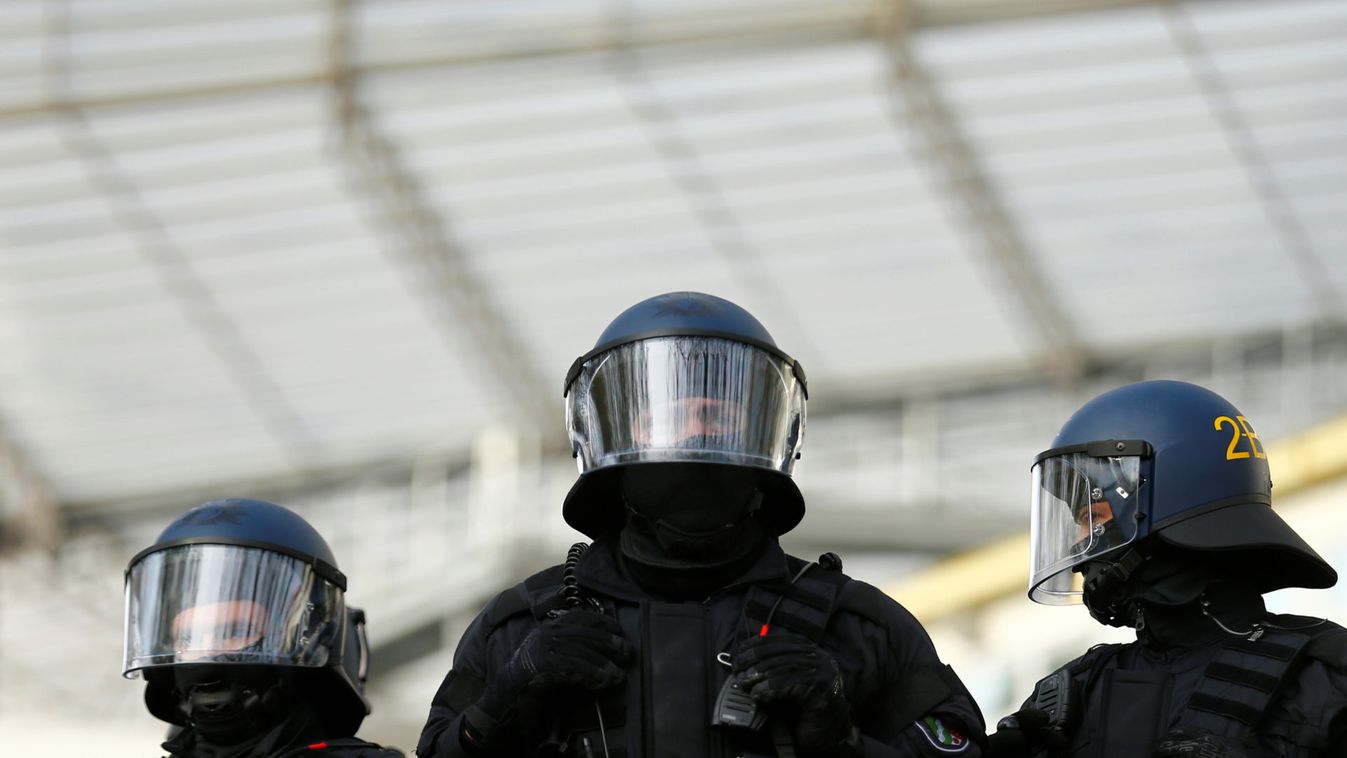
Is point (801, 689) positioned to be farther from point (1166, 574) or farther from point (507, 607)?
point (1166, 574)

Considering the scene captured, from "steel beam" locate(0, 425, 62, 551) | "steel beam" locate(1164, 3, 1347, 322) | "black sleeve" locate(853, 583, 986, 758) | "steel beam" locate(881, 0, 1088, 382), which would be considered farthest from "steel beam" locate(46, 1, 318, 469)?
"black sleeve" locate(853, 583, 986, 758)

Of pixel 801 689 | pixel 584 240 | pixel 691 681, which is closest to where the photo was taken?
pixel 801 689

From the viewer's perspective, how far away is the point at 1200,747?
12.2 feet

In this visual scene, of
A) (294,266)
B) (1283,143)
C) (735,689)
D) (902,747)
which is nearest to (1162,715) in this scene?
(902,747)

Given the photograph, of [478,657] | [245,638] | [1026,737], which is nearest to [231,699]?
[245,638]

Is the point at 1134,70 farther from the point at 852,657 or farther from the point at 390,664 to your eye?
the point at 852,657

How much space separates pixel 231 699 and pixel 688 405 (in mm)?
1385

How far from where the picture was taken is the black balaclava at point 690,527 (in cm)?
366

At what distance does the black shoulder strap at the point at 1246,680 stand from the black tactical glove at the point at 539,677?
1.11 metres

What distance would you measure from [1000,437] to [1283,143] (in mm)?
5096

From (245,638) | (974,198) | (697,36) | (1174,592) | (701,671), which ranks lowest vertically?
(701,671)

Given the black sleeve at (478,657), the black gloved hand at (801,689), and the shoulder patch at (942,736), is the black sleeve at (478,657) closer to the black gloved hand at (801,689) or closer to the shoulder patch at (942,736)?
the black gloved hand at (801,689)

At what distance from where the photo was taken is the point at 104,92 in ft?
67.6

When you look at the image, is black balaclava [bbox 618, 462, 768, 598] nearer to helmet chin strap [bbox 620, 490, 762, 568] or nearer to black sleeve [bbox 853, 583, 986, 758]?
helmet chin strap [bbox 620, 490, 762, 568]
